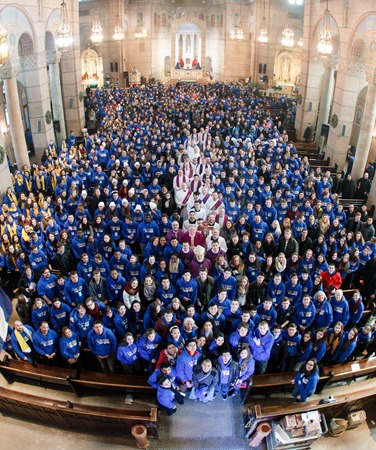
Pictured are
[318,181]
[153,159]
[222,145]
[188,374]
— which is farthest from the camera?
[222,145]

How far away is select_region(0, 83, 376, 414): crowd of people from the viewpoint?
7352 millimetres

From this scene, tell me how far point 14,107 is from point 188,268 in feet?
35.8

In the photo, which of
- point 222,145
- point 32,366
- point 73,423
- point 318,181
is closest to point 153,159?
point 222,145

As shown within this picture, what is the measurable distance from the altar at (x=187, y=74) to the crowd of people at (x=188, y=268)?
1055 inches

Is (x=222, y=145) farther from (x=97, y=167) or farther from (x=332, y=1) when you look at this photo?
(x=332, y=1)

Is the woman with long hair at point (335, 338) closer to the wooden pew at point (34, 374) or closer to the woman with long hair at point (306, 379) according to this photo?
the woman with long hair at point (306, 379)

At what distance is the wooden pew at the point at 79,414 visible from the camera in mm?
6688

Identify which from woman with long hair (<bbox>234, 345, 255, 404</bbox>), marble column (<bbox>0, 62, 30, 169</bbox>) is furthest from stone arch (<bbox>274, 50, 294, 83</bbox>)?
woman with long hair (<bbox>234, 345, 255, 404</bbox>)

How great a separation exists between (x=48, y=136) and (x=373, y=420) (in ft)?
57.2

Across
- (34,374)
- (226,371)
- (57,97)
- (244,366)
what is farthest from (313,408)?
(57,97)

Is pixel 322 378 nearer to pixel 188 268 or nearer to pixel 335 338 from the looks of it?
pixel 335 338

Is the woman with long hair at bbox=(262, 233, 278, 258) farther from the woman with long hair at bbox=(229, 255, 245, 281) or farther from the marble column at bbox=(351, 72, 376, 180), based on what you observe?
the marble column at bbox=(351, 72, 376, 180)

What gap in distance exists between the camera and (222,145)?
1770 cm

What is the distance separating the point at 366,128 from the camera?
16.3m
